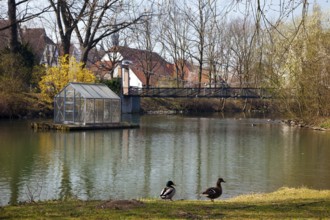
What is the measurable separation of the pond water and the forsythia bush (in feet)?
42.4

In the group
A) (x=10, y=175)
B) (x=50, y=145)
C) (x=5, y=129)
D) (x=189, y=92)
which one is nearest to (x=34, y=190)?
(x=10, y=175)

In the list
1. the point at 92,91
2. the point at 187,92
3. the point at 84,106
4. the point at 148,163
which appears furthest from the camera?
the point at 187,92

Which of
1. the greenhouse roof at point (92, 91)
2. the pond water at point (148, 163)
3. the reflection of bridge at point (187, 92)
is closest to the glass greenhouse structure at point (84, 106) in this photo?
the greenhouse roof at point (92, 91)

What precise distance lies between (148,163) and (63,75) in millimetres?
25608

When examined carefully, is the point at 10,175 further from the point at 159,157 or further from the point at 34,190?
the point at 159,157

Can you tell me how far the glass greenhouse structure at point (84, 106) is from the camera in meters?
33.2

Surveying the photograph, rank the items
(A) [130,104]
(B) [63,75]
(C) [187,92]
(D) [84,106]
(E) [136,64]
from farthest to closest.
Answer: (E) [136,64]
(C) [187,92]
(A) [130,104]
(B) [63,75]
(D) [84,106]

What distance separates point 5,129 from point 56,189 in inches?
700

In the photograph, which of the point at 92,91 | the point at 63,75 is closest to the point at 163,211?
the point at 92,91

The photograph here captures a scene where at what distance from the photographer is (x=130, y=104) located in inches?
2174

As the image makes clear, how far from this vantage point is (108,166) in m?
17.1

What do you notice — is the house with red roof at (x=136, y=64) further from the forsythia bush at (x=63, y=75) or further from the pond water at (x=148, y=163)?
the pond water at (x=148, y=163)

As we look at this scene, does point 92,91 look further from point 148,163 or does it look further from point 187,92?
point 187,92

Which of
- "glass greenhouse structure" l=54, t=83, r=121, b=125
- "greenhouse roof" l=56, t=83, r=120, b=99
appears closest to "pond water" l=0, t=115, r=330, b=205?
"glass greenhouse structure" l=54, t=83, r=121, b=125
